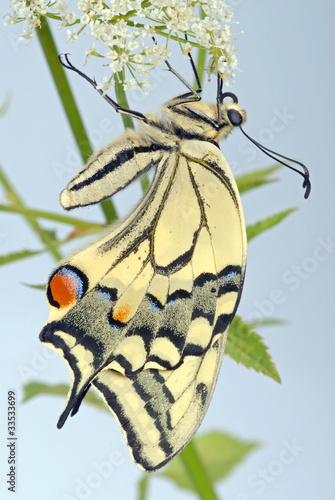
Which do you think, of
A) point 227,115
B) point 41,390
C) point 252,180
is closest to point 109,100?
point 227,115

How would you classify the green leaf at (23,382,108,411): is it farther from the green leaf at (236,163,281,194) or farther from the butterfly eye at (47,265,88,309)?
the green leaf at (236,163,281,194)

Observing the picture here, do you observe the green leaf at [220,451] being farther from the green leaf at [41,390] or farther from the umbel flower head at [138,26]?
the umbel flower head at [138,26]

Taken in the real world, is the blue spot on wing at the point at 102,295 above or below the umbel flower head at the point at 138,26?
below

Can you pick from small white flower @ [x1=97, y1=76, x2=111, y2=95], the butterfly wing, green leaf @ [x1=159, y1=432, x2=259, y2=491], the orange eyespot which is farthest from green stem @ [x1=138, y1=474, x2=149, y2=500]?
Result: small white flower @ [x1=97, y1=76, x2=111, y2=95]

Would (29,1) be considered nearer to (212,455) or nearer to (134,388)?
(134,388)

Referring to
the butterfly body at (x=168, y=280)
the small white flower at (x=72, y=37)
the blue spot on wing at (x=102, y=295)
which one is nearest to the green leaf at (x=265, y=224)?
the butterfly body at (x=168, y=280)

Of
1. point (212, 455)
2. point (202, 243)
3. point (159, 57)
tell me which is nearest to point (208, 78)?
point (159, 57)
